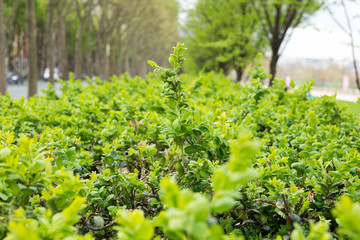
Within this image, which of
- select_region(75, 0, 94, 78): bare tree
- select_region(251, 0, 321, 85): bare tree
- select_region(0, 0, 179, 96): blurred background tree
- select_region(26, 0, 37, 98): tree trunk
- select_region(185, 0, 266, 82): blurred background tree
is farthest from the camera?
select_region(75, 0, 94, 78): bare tree

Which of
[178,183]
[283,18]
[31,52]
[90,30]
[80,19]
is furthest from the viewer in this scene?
[90,30]

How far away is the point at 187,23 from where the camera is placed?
26281 millimetres

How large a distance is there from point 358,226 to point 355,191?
3.48 ft

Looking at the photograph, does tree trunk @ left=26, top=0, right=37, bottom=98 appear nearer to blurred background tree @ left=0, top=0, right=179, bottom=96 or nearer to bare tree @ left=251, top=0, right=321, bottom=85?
blurred background tree @ left=0, top=0, right=179, bottom=96

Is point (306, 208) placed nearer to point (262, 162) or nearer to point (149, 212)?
point (262, 162)

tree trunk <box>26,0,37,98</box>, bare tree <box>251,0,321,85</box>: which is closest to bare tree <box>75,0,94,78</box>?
tree trunk <box>26,0,37,98</box>

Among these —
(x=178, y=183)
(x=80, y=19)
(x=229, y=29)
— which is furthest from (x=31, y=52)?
(x=178, y=183)

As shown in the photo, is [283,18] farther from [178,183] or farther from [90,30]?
[90,30]

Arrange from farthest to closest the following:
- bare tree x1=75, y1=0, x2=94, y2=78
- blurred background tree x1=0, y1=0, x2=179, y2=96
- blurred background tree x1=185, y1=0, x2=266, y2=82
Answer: bare tree x1=75, y1=0, x2=94, y2=78 < blurred background tree x1=0, y1=0, x2=179, y2=96 < blurred background tree x1=185, y1=0, x2=266, y2=82

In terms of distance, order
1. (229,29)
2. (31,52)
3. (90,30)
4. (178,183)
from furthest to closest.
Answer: (90,30), (229,29), (31,52), (178,183)

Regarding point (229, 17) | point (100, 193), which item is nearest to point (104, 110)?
point (100, 193)

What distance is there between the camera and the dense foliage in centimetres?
84

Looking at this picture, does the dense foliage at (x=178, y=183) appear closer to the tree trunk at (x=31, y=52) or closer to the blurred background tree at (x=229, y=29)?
the tree trunk at (x=31, y=52)

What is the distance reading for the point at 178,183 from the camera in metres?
1.82
